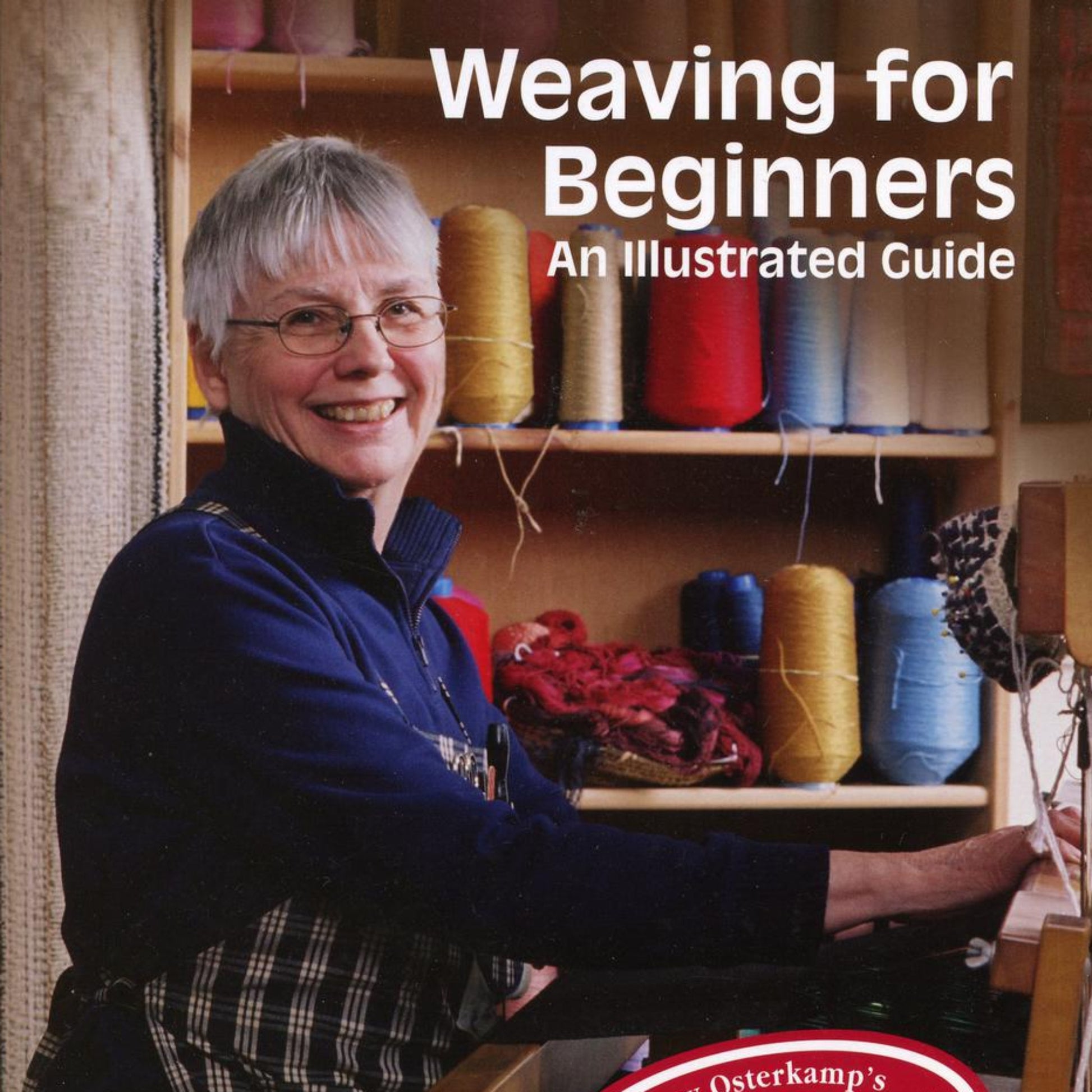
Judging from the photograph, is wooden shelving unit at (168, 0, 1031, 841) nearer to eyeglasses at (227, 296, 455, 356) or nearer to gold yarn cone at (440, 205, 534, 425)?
gold yarn cone at (440, 205, 534, 425)

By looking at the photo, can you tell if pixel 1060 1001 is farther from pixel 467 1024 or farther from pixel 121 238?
pixel 121 238

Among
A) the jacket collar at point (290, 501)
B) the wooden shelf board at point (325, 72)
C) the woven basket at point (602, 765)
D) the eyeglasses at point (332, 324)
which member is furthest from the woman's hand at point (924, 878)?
the wooden shelf board at point (325, 72)

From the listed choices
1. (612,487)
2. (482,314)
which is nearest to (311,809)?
(482,314)

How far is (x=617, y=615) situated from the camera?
1.94 metres

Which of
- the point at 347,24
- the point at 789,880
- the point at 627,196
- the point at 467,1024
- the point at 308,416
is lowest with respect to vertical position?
the point at 467,1024

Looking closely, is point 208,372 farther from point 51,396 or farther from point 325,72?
point 325,72

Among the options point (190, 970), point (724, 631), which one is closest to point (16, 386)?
point (190, 970)

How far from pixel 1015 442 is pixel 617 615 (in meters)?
0.56

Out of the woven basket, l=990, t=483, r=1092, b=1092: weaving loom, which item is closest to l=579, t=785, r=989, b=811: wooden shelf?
the woven basket

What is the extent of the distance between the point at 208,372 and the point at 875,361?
0.91 meters

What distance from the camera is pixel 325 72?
5.41ft

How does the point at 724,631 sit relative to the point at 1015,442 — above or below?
below

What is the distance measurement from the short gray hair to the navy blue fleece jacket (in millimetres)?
138

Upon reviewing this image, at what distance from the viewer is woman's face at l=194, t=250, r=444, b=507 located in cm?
103
